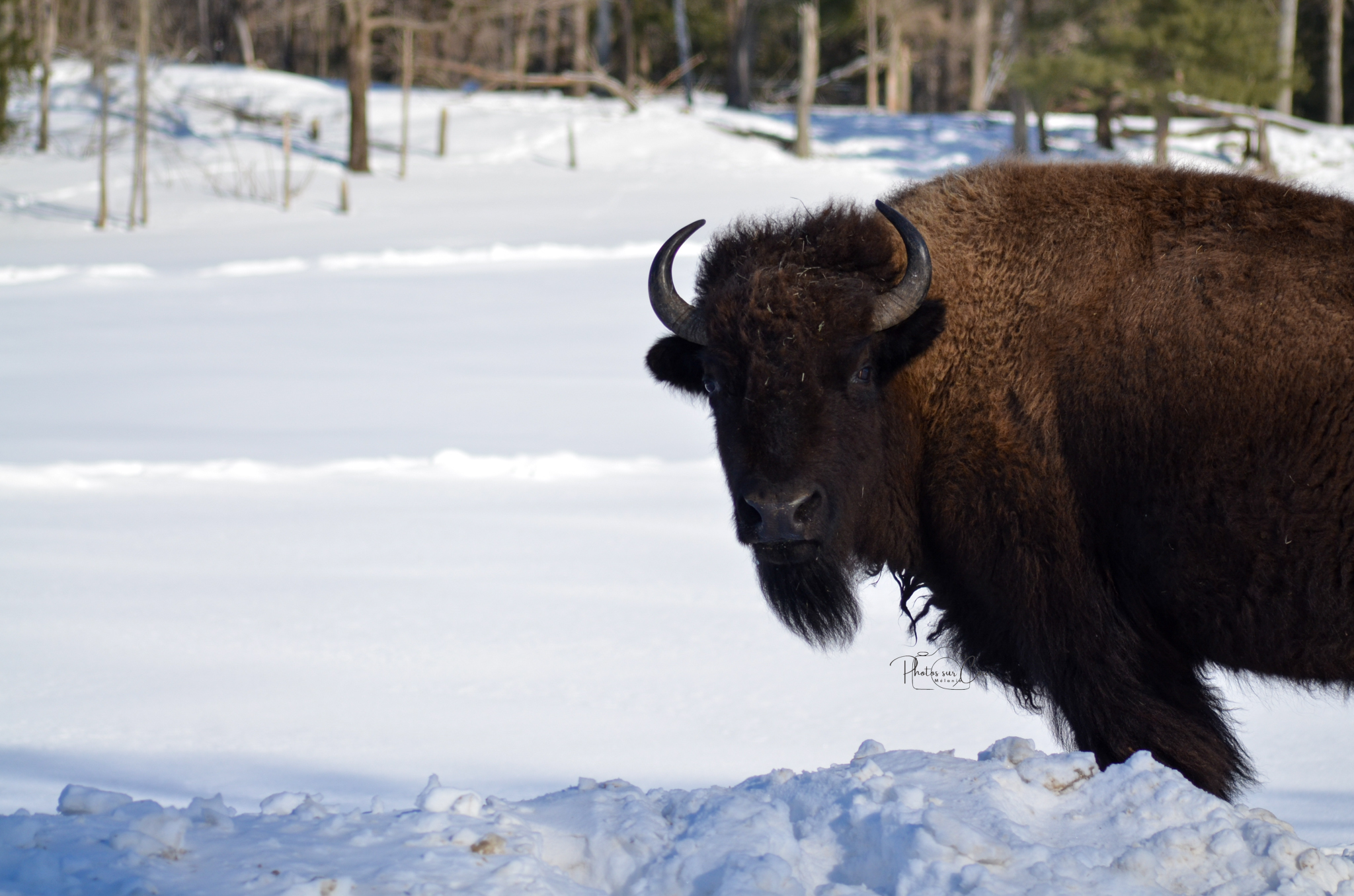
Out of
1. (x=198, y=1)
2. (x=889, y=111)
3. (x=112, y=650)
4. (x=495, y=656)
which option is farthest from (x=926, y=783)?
(x=198, y=1)

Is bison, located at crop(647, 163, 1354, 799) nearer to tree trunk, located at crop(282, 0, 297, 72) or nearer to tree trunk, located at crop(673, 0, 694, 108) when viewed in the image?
tree trunk, located at crop(673, 0, 694, 108)

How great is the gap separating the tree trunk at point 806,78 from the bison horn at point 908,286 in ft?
88.8

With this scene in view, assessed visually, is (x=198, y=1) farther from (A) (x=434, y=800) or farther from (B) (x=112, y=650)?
(A) (x=434, y=800)

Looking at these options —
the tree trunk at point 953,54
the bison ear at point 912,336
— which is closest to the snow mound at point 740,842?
the bison ear at point 912,336

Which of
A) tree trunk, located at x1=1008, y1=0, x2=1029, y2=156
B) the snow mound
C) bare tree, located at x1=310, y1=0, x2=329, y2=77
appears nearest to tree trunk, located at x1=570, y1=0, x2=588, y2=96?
bare tree, located at x1=310, y1=0, x2=329, y2=77

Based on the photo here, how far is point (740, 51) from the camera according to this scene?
37.1 m

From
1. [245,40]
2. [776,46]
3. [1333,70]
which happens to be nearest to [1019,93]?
[1333,70]

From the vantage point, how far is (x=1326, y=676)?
10.2 feet

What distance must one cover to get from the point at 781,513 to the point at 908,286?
31.9 inches

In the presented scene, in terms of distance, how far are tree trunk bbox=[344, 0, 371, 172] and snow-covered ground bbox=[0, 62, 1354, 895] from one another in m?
10.9

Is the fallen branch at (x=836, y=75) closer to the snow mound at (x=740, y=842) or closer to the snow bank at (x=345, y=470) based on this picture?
the snow bank at (x=345, y=470)

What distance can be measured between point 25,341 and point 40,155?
20217 millimetres

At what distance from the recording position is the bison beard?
12.6 feet

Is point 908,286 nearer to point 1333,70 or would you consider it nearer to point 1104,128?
point 1104,128
